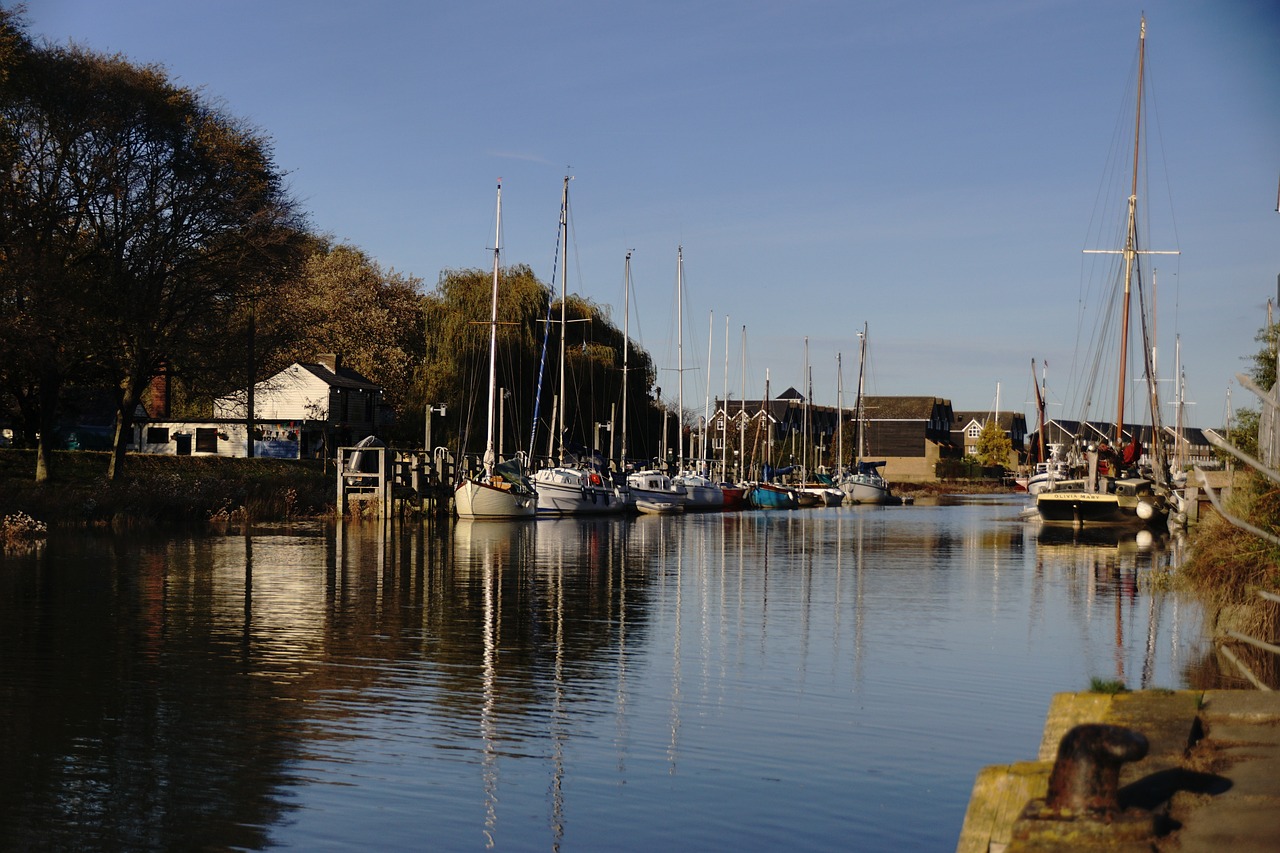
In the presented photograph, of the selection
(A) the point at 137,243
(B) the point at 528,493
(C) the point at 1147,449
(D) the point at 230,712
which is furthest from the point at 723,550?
(C) the point at 1147,449

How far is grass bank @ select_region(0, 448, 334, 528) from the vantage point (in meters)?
46.1

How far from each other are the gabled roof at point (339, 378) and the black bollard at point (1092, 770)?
74884 mm

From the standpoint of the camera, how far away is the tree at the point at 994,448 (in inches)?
6526

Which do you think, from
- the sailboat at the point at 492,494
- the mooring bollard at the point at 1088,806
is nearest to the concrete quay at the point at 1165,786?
the mooring bollard at the point at 1088,806

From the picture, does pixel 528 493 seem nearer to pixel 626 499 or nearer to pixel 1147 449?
pixel 626 499

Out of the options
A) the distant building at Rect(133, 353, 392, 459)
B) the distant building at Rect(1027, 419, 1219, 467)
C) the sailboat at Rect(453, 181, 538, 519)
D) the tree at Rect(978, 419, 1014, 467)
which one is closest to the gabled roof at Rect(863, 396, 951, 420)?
the tree at Rect(978, 419, 1014, 467)

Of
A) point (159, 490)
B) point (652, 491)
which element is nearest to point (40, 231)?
point (159, 490)

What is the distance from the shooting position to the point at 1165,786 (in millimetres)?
7328

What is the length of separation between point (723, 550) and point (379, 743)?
Answer: 103ft

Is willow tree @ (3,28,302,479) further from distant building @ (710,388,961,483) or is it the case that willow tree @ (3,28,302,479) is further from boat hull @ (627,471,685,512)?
distant building @ (710,388,961,483)

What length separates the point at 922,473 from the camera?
6491 inches

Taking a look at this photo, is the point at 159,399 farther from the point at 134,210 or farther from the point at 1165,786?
the point at 1165,786

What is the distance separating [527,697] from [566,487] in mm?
50909

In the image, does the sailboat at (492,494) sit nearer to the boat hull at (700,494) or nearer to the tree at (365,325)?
the boat hull at (700,494)
